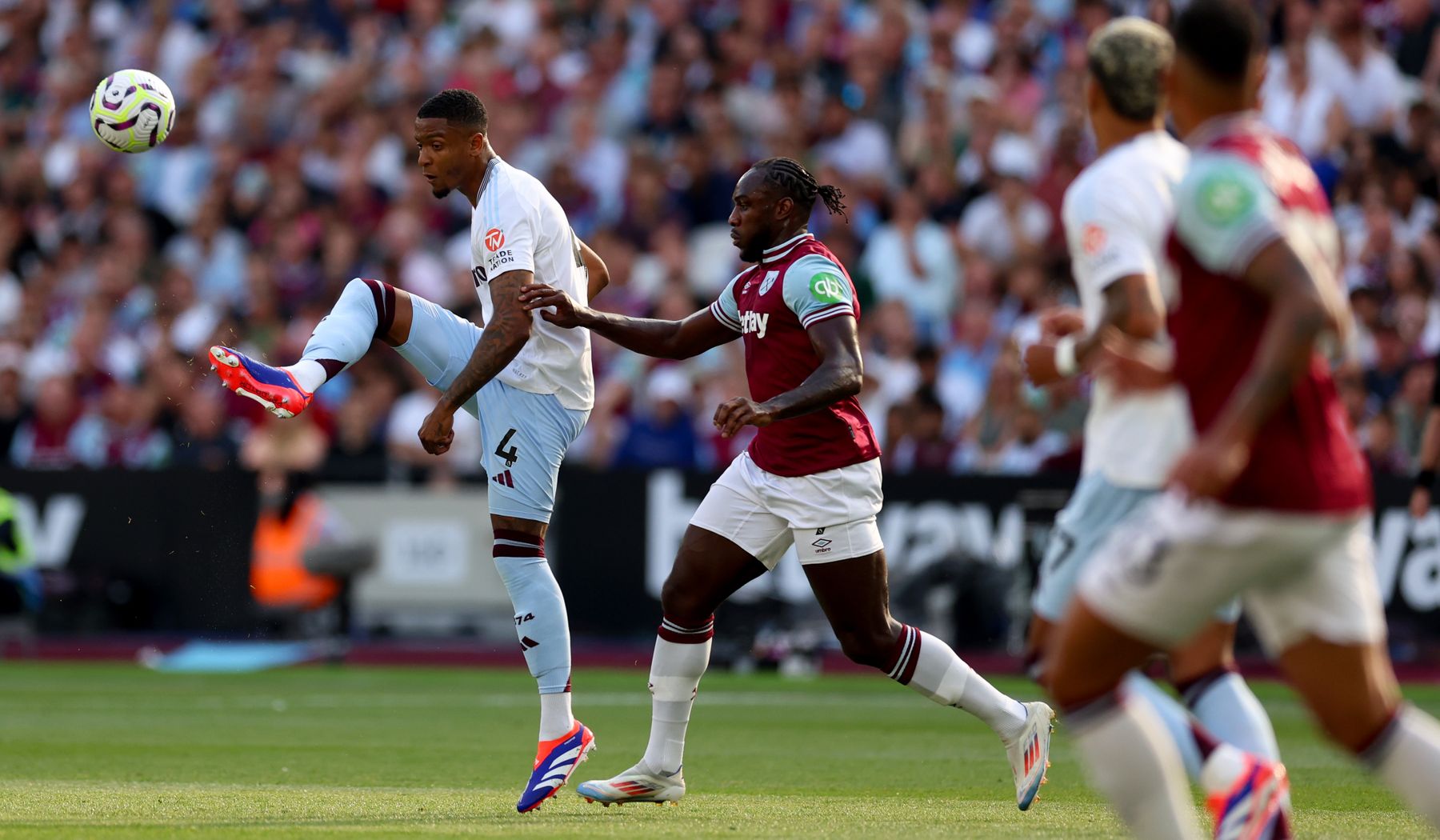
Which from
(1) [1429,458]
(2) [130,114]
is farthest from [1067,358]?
(1) [1429,458]

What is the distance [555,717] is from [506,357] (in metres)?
1.56

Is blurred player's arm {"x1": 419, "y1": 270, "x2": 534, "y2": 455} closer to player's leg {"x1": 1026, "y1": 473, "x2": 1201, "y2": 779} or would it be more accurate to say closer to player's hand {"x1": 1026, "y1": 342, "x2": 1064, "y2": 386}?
player's leg {"x1": 1026, "y1": 473, "x2": 1201, "y2": 779}

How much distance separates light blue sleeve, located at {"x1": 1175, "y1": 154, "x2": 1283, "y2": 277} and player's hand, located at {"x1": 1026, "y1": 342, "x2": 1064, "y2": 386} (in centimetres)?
114

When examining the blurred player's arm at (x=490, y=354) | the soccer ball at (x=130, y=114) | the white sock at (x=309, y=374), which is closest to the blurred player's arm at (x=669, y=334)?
the blurred player's arm at (x=490, y=354)

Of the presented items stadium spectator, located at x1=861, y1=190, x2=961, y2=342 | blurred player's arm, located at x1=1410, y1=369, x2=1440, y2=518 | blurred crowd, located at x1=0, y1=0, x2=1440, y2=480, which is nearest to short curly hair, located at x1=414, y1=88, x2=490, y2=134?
blurred player's arm, located at x1=1410, y1=369, x2=1440, y2=518

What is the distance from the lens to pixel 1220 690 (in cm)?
574

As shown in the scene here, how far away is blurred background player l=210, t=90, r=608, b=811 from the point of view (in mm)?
7973

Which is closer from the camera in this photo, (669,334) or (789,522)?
(789,522)

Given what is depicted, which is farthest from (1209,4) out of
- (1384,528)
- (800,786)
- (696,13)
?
(696,13)

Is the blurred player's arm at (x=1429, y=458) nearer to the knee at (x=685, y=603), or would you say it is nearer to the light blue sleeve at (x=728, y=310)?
the light blue sleeve at (x=728, y=310)

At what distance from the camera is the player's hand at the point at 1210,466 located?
4254 millimetres

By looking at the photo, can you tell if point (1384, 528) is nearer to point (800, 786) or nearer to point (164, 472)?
point (800, 786)

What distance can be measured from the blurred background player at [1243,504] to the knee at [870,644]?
116 inches

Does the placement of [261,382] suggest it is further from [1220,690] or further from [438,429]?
[1220,690]
